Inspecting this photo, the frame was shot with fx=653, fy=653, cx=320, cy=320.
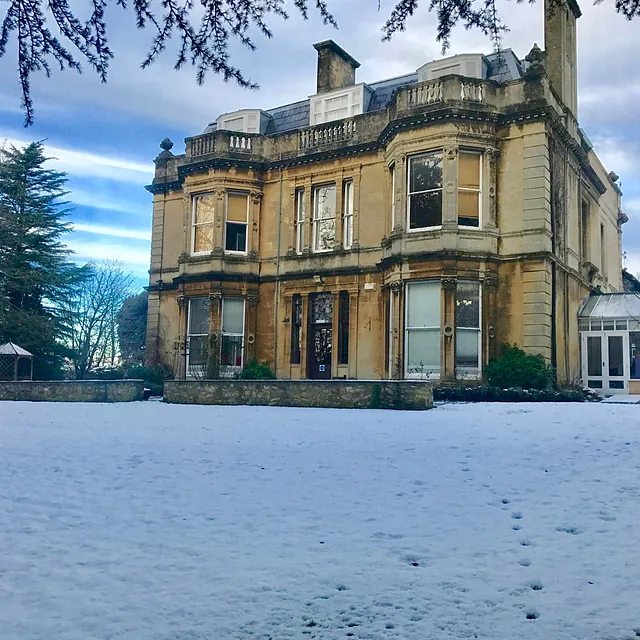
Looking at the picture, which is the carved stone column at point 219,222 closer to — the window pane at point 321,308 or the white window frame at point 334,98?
the window pane at point 321,308

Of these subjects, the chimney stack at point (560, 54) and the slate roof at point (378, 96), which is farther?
the slate roof at point (378, 96)

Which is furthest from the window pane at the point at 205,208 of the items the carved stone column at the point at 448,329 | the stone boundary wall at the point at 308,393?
the carved stone column at the point at 448,329

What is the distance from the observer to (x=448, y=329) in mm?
17062

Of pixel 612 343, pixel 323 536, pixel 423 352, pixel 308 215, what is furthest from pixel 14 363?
pixel 323 536

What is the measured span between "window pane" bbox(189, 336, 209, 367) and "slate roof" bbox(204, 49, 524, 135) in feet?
25.3

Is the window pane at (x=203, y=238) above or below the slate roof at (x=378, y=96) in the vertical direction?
below

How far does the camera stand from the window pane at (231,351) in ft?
70.3

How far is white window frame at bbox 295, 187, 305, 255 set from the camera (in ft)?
70.6

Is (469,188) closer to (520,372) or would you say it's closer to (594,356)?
(520,372)

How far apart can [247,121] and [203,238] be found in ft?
17.3

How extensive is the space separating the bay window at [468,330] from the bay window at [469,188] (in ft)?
5.97

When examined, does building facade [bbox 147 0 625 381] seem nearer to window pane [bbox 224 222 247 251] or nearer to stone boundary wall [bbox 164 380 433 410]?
window pane [bbox 224 222 247 251]

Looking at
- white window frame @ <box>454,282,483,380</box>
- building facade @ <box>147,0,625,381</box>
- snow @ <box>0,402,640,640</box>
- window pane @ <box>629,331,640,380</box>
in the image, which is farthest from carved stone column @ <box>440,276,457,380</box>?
snow @ <box>0,402,640,640</box>

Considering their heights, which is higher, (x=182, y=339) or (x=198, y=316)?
(x=198, y=316)
